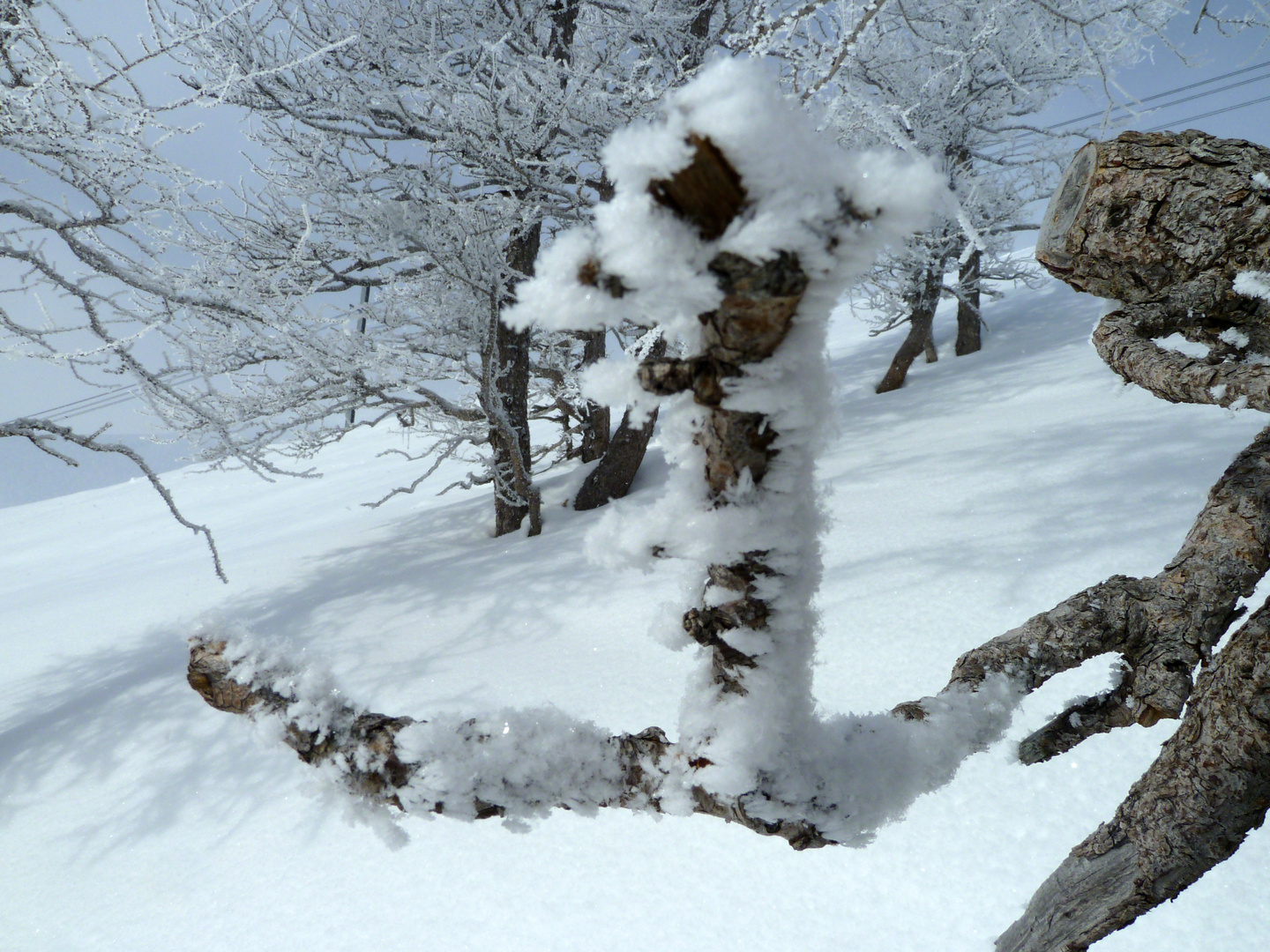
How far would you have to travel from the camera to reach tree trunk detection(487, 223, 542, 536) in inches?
178

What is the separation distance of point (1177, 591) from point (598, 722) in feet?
5.47

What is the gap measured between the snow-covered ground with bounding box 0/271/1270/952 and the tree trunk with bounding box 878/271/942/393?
7.00 feet

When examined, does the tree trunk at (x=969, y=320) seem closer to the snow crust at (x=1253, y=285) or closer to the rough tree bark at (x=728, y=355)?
the snow crust at (x=1253, y=285)

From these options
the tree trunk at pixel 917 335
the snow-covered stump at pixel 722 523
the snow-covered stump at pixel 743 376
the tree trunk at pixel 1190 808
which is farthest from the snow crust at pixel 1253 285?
the tree trunk at pixel 917 335

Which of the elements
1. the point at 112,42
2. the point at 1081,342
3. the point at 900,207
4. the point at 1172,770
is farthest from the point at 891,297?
the point at 900,207

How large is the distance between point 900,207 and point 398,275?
16.1 ft

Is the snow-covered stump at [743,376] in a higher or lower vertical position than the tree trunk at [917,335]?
higher

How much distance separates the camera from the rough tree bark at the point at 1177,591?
80 centimetres

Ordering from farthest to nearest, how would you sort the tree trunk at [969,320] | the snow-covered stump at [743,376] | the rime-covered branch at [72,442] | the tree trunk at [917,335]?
the tree trunk at [969,320]
the tree trunk at [917,335]
the rime-covered branch at [72,442]
the snow-covered stump at [743,376]

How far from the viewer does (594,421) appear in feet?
19.5

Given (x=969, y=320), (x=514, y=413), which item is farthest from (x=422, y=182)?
(x=969, y=320)

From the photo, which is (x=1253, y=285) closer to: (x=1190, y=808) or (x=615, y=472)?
(x=1190, y=808)

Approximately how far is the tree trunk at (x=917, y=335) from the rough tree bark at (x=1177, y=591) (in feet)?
19.4

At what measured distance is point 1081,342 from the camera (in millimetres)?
5988
